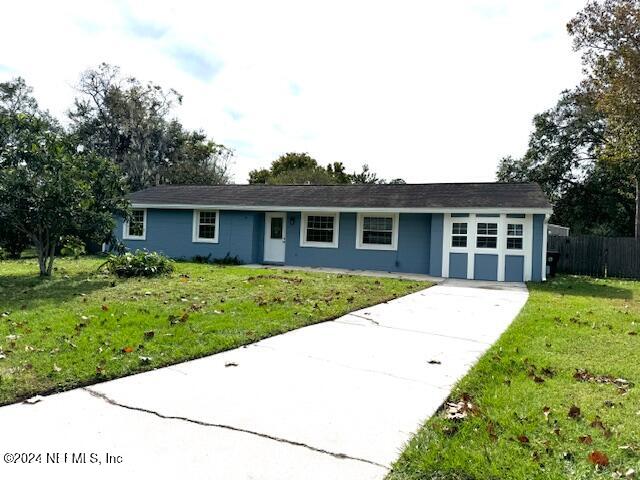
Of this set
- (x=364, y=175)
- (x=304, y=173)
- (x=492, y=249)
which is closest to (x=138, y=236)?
(x=492, y=249)

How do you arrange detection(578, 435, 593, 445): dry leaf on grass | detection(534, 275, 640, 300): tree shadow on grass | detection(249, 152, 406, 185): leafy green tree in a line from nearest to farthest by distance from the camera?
1. detection(578, 435, 593, 445): dry leaf on grass
2. detection(534, 275, 640, 300): tree shadow on grass
3. detection(249, 152, 406, 185): leafy green tree

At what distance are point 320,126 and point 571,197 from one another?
Answer: 16.8 m

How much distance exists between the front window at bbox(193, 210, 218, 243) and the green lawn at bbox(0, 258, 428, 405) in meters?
6.49

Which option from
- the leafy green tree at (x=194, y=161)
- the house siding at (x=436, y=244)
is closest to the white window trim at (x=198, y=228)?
the house siding at (x=436, y=244)

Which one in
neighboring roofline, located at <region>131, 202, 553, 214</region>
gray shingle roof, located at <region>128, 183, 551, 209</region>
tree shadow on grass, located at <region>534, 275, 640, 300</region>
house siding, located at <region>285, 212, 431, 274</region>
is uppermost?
gray shingle roof, located at <region>128, 183, 551, 209</region>

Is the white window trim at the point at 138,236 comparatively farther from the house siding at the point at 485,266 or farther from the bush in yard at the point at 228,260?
the house siding at the point at 485,266

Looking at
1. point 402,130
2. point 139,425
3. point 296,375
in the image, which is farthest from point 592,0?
point 139,425

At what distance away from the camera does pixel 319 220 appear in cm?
1695

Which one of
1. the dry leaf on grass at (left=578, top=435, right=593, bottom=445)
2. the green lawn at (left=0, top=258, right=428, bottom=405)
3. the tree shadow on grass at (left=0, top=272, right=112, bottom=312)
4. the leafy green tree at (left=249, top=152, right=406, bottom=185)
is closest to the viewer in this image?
the dry leaf on grass at (left=578, top=435, right=593, bottom=445)

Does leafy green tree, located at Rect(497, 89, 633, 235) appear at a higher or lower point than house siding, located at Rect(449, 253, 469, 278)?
higher

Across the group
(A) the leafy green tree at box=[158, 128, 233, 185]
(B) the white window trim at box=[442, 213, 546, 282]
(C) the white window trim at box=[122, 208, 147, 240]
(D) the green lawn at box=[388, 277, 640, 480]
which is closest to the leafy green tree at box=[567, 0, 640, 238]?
(B) the white window trim at box=[442, 213, 546, 282]

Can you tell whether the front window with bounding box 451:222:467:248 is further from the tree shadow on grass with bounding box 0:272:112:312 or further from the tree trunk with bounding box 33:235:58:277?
the tree trunk with bounding box 33:235:58:277

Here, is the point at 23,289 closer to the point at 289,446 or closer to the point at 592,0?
the point at 289,446

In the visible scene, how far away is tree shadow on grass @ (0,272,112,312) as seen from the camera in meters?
7.45
